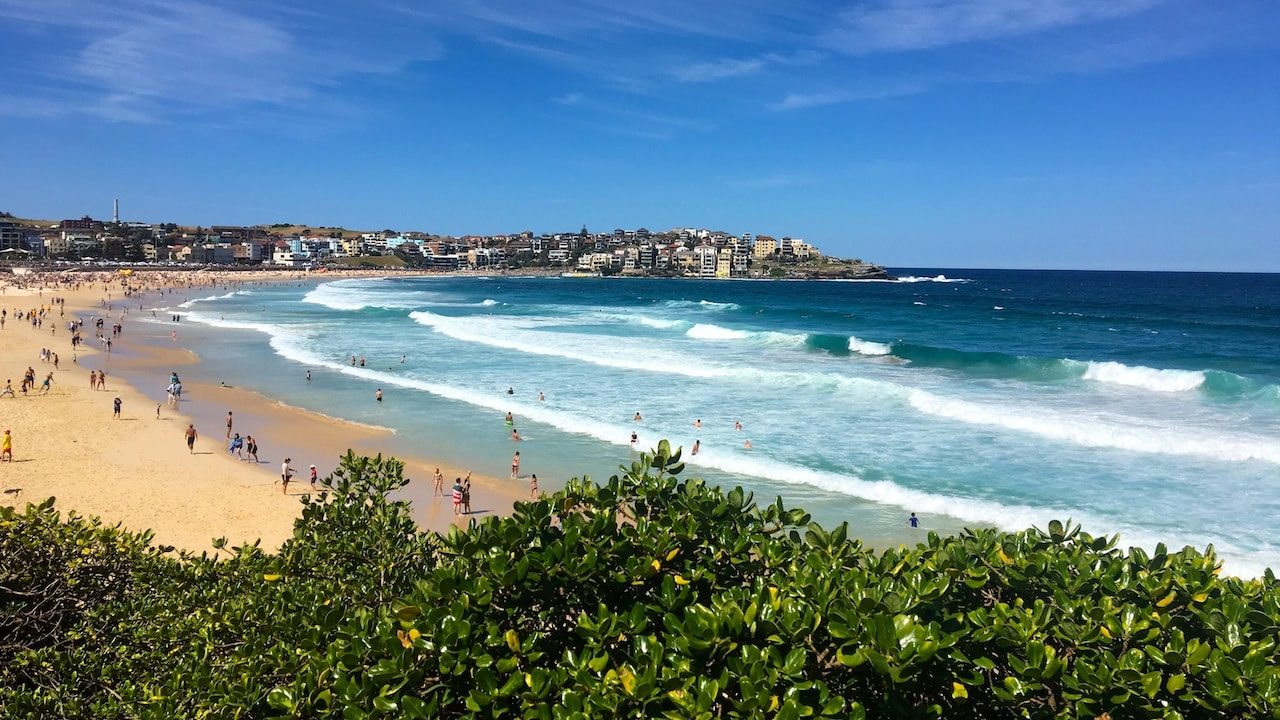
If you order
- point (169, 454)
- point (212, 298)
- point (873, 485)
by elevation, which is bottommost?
point (169, 454)

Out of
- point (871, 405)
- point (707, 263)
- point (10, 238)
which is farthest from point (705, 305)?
point (10, 238)

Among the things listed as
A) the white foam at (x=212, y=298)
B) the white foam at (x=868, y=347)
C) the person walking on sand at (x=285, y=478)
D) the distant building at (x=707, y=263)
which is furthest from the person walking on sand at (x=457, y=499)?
the distant building at (x=707, y=263)

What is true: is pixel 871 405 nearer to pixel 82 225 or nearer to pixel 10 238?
pixel 10 238

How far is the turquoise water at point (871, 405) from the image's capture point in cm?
1706

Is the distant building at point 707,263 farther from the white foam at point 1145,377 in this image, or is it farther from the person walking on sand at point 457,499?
the person walking on sand at point 457,499

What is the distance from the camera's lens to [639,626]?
12.1 ft

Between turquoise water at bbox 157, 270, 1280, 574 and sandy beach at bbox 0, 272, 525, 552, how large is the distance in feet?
5.78

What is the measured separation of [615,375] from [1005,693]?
30.1 meters

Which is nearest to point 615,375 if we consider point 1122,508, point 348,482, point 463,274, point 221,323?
point 1122,508

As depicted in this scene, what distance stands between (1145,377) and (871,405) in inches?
561

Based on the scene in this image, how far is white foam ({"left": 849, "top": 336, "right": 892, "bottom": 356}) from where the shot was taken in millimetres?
42625

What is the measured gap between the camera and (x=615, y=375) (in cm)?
3353

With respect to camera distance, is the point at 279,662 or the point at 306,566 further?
the point at 306,566

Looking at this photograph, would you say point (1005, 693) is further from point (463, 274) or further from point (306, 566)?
point (463, 274)
